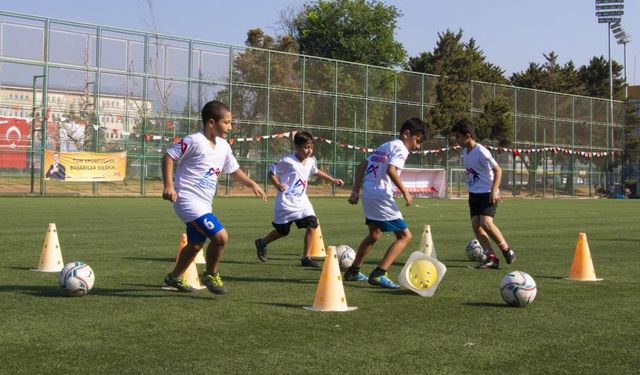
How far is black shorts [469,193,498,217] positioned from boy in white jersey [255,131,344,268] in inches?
72.4

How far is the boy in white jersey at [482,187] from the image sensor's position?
10.6 metres

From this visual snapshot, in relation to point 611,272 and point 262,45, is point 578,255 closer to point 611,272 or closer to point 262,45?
point 611,272

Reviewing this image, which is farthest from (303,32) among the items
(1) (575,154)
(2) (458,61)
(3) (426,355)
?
(3) (426,355)

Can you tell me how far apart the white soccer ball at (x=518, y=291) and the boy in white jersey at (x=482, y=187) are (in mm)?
3364

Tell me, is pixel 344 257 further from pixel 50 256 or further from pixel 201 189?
pixel 50 256

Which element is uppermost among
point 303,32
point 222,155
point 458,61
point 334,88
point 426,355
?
point 303,32

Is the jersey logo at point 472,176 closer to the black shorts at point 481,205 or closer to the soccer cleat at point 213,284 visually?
the black shorts at point 481,205

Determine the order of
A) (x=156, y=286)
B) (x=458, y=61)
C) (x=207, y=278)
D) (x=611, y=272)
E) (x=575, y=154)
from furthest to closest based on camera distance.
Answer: (x=458, y=61) < (x=575, y=154) < (x=611, y=272) < (x=156, y=286) < (x=207, y=278)

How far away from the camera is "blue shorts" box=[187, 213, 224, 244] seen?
286 inches

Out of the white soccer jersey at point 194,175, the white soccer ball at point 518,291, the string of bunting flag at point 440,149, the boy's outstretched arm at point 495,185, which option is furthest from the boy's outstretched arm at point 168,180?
the string of bunting flag at point 440,149

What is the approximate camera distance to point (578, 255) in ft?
29.9

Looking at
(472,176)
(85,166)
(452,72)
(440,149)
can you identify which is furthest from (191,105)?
(472,176)

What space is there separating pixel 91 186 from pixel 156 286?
2843cm

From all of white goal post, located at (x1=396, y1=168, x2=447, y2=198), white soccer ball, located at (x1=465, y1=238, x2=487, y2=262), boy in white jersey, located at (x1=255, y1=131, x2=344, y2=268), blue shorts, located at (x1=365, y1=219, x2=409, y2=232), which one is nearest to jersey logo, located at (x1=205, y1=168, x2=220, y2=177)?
blue shorts, located at (x1=365, y1=219, x2=409, y2=232)
